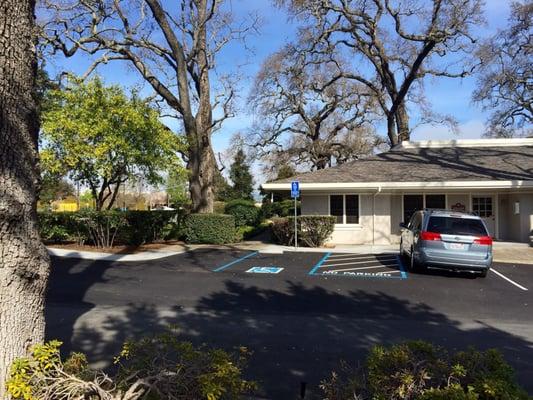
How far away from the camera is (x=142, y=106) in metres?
20.2

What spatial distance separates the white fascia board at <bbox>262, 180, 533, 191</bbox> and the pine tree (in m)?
32.1

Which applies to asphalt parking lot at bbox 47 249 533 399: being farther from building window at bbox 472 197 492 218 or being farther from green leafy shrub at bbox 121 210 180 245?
building window at bbox 472 197 492 218

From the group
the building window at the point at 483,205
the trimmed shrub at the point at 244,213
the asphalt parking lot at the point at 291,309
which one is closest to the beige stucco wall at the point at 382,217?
the building window at the point at 483,205

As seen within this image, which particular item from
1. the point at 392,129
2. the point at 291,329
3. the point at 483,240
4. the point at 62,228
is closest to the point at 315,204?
the point at 483,240

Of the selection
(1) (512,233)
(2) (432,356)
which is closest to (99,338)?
(2) (432,356)

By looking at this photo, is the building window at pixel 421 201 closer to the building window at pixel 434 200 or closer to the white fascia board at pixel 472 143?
the building window at pixel 434 200

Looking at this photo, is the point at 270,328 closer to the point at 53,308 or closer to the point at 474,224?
the point at 53,308

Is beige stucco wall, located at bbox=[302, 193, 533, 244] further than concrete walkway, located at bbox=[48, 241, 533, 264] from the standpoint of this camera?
Yes

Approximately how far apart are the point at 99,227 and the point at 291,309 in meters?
13.2

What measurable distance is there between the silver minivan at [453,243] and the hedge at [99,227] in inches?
484

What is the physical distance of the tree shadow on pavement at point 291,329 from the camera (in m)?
5.88

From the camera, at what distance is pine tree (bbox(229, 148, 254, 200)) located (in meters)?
54.7

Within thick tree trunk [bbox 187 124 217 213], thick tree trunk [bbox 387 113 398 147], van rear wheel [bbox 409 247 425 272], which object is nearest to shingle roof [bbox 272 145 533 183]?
thick tree trunk [bbox 187 124 217 213]

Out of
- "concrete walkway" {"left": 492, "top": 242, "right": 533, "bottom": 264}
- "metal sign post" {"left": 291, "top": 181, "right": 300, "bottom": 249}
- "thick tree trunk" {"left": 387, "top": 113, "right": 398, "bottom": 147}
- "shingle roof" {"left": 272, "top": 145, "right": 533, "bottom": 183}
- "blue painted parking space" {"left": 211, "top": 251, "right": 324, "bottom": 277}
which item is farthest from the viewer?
"thick tree trunk" {"left": 387, "top": 113, "right": 398, "bottom": 147}
